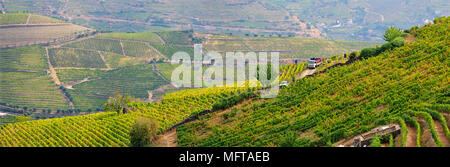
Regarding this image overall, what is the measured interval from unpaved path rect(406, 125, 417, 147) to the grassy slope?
2.35 m

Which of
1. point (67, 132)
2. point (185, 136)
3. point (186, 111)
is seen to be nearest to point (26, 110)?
point (67, 132)

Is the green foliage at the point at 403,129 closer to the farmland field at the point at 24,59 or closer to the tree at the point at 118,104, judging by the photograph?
the tree at the point at 118,104

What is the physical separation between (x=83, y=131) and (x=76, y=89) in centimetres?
10302

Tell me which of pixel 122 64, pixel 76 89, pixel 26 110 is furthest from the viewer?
pixel 122 64

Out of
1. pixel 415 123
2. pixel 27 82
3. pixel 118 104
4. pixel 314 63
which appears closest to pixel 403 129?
pixel 415 123

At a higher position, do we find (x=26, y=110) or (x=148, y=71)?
(x=148, y=71)

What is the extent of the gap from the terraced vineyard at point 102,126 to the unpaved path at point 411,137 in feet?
88.3

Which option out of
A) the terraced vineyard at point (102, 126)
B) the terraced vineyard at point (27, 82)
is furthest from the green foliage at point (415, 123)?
the terraced vineyard at point (27, 82)

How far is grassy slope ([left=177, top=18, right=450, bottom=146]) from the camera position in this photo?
36.6m

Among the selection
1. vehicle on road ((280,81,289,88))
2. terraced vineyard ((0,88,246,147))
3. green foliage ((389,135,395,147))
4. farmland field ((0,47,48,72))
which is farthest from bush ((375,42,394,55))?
farmland field ((0,47,48,72))

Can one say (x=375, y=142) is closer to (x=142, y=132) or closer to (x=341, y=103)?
(x=341, y=103)

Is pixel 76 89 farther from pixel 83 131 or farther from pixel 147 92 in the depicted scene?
pixel 83 131

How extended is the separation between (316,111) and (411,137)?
1280 cm

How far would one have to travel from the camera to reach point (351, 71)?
52.9m
